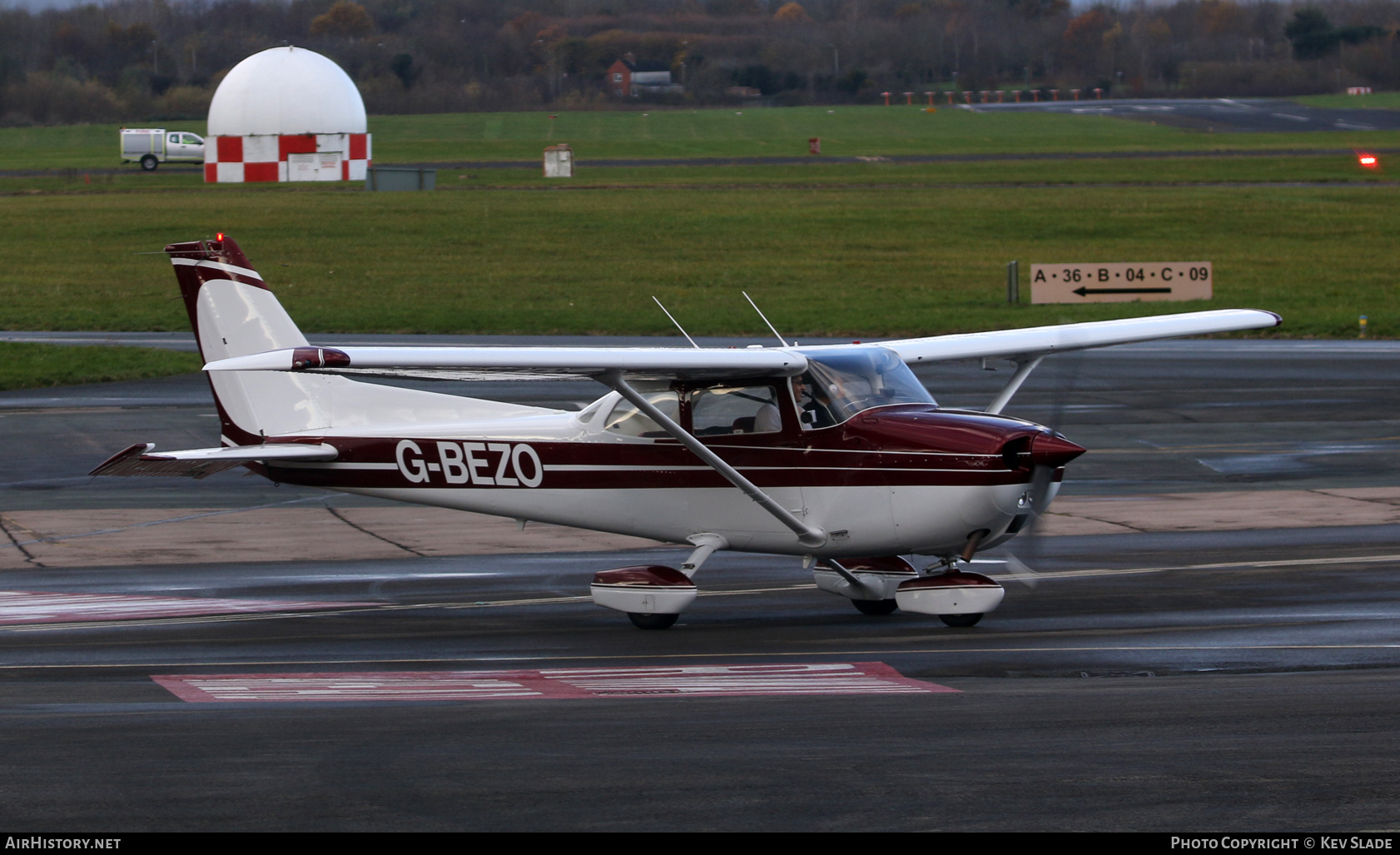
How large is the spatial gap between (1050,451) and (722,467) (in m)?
2.37

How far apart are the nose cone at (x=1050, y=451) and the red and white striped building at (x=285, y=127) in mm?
74318

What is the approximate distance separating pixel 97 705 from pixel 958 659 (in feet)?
18.2

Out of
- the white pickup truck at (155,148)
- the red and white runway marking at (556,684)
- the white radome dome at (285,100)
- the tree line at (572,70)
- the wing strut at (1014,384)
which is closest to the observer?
the red and white runway marking at (556,684)

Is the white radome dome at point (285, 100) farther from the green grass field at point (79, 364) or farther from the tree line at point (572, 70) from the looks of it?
the tree line at point (572, 70)

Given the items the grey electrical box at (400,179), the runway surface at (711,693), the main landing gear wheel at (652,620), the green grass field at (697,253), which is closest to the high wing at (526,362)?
the main landing gear wheel at (652,620)

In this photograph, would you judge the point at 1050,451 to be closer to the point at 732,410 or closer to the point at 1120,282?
the point at 732,410

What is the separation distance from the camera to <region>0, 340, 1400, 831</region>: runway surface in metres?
7.14

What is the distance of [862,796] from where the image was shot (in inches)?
283

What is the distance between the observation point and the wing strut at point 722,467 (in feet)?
36.2

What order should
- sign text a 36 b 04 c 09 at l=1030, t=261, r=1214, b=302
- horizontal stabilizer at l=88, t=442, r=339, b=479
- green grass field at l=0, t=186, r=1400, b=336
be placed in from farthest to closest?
1. green grass field at l=0, t=186, r=1400, b=336
2. sign text a 36 b 04 c 09 at l=1030, t=261, r=1214, b=302
3. horizontal stabilizer at l=88, t=442, r=339, b=479

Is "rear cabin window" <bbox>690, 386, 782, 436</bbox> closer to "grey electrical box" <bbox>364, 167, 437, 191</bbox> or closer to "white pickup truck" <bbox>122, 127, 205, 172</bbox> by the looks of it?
"grey electrical box" <bbox>364, 167, 437, 191</bbox>

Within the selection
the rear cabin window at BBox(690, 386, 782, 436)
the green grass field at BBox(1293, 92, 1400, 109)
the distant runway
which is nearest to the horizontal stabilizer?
the rear cabin window at BBox(690, 386, 782, 436)

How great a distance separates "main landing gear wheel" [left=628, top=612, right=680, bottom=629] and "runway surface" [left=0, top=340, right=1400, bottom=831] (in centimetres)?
9
